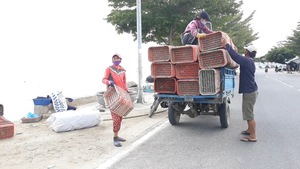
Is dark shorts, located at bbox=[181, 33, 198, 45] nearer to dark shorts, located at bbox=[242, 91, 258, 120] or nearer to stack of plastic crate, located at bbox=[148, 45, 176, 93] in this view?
stack of plastic crate, located at bbox=[148, 45, 176, 93]

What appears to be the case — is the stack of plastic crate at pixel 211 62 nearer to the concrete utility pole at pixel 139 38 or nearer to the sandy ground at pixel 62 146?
the sandy ground at pixel 62 146

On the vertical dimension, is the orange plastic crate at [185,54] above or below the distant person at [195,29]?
below

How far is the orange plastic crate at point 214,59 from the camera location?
6.50 m

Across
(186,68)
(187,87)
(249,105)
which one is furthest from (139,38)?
(249,105)

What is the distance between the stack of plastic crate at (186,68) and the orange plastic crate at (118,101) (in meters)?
1.55

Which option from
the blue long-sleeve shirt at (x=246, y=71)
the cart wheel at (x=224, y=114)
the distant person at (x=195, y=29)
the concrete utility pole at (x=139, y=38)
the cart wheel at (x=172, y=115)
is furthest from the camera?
the concrete utility pole at (x=139, y=38)

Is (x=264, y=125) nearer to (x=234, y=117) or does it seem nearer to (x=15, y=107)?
(x=234, y=117)

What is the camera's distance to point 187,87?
7059mm

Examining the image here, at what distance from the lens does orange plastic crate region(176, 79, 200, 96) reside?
6922 millimetres

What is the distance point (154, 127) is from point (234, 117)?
9.31 feet

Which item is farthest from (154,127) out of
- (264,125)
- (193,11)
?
(193,11)

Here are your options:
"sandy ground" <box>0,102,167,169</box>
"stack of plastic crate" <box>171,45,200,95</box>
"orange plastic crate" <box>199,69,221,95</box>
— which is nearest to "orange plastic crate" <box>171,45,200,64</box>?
"stack of plastic crate" <box>171,45,200,95</box>

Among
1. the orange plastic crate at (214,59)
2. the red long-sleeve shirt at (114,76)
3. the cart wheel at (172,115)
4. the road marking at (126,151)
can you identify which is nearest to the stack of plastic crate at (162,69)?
the cart wheel at (172,115)

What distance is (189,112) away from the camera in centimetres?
762
